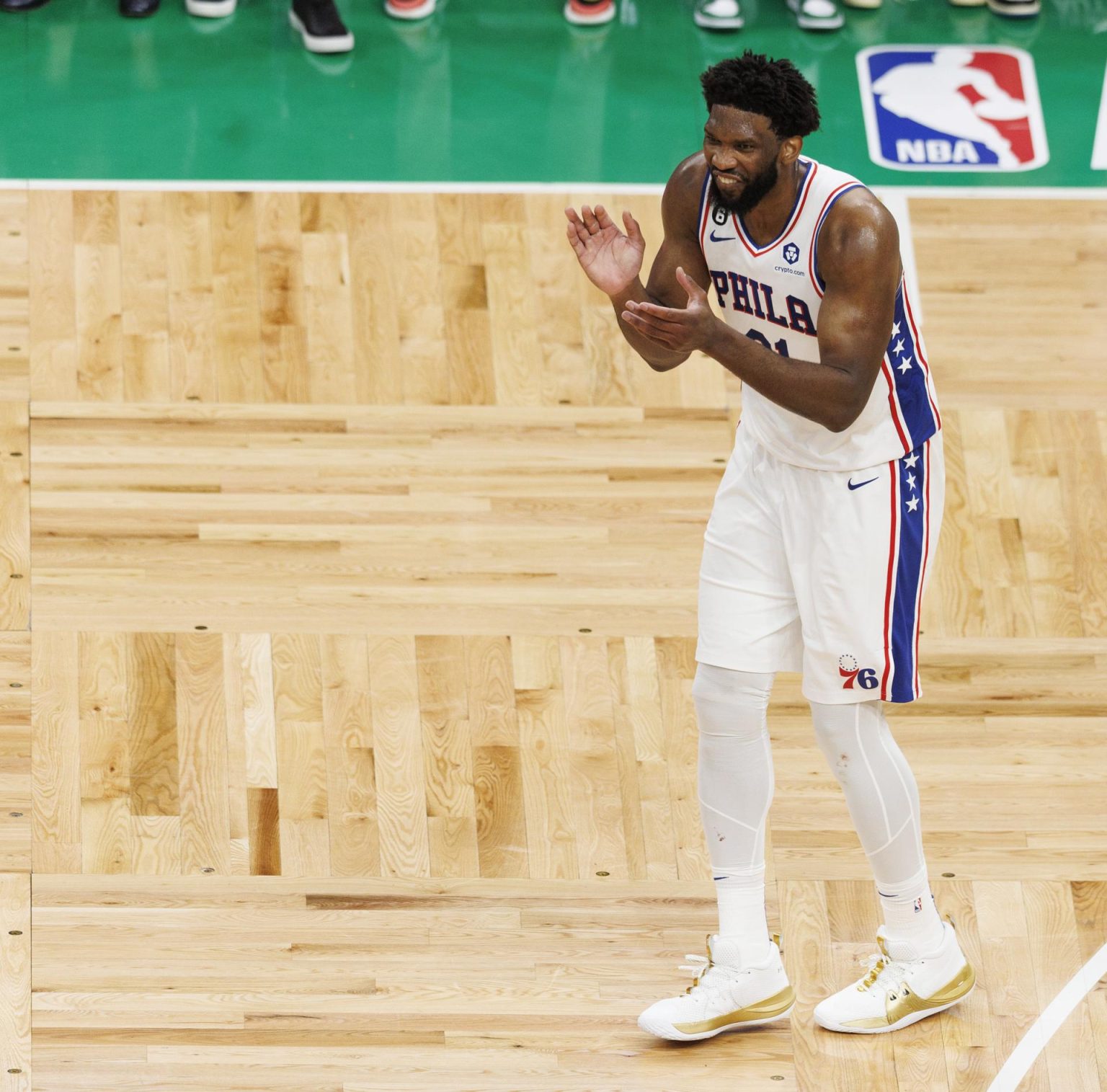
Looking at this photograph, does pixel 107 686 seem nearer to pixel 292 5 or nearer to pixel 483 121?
pixel 483 121

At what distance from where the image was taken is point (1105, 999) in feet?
13.1

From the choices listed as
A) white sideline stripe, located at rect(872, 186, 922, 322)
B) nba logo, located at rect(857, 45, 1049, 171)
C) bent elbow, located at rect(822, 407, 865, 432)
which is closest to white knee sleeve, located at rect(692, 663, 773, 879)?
bent elbow, located at rect(822, 407, 865, 432)

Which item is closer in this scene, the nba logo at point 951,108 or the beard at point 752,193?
the beard at point 752,193

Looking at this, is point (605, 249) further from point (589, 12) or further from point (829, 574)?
point (589, 12)

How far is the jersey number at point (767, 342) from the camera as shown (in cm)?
356

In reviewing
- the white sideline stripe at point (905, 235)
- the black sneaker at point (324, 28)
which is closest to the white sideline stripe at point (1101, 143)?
the white sideline stripe at point (905, 235)

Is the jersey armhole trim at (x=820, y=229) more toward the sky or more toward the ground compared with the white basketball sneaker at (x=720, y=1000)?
more toward the sky

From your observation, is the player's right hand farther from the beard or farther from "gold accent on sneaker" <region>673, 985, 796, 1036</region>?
"gold accent on sneaker" <region>673, 985, 796, 1036</region>

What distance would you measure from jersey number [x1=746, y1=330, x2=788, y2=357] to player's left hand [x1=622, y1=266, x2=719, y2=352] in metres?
0.23

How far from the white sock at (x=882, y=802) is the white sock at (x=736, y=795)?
12 centimetres

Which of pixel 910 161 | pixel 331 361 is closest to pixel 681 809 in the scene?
pixel 331 361

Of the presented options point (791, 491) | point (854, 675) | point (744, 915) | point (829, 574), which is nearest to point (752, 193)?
point (791, 491)

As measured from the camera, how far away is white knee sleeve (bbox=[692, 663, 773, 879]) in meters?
3.65

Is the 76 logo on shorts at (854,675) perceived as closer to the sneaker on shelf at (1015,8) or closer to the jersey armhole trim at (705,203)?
the jersey armhole trim at (705,203)
